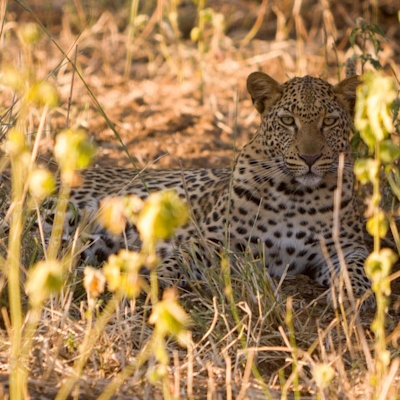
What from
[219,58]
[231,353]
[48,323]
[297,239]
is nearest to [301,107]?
[297,239]

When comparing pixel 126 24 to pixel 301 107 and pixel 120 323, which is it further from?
pixel 120 323

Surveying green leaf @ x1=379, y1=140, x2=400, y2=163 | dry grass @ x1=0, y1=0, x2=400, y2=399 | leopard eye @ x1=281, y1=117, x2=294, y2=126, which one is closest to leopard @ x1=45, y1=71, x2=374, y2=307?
leopard eye @ x1=281, y1=117, x2=294, y2=126

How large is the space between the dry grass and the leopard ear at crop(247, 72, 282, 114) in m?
0.22

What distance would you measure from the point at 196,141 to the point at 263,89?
2.65 m

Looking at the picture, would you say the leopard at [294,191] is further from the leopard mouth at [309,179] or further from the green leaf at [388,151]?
the green leaf at [388,151]

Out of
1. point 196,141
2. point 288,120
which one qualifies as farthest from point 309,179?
point 196,141

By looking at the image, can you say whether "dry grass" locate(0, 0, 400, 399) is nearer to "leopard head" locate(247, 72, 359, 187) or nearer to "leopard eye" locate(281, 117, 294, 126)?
"leopard head" locate(247, 72, 359, 187)

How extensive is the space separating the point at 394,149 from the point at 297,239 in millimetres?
2875

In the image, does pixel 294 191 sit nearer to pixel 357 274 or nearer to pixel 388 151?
pixel 357 274

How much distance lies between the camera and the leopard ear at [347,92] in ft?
18.7

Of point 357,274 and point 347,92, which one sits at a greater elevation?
point 347,92

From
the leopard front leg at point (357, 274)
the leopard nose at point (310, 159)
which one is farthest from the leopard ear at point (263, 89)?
the leopard front leg at point (357, 274)

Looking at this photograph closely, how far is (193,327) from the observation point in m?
4.59

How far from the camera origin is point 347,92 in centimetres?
579
